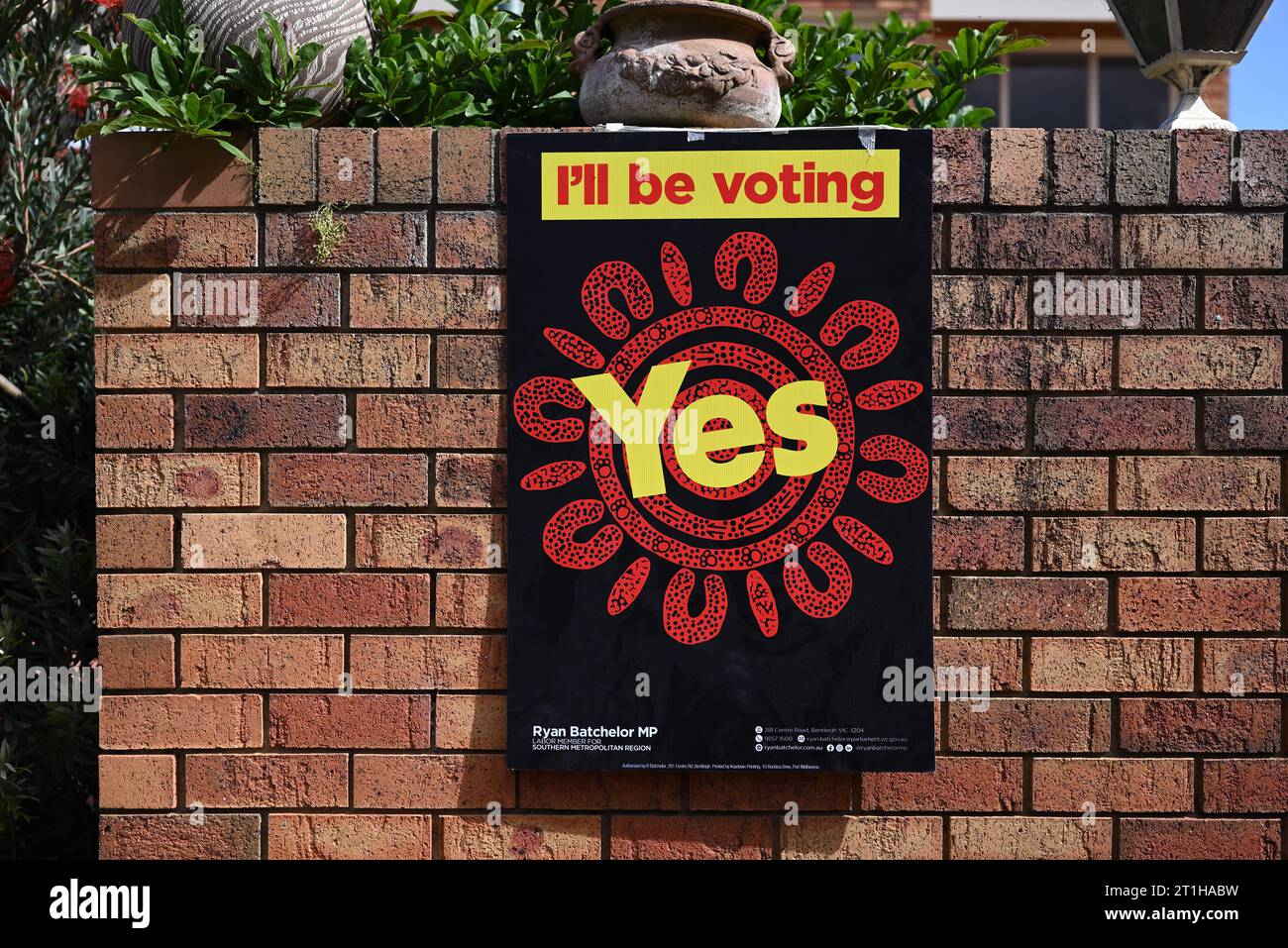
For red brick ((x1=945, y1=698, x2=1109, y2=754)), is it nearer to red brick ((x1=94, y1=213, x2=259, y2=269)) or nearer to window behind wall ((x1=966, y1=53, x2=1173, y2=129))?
red brick ((x1=94, y1=213, x2=259, y2=269))

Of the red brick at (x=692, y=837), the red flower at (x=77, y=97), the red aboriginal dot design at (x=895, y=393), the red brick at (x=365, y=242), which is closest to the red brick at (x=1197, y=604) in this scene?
the red aboriginal dot design at (x=895, y=393)

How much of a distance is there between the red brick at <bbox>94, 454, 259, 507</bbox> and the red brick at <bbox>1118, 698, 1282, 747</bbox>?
7.82ft

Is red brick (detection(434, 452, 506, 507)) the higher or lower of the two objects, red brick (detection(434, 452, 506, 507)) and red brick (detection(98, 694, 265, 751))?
the higher

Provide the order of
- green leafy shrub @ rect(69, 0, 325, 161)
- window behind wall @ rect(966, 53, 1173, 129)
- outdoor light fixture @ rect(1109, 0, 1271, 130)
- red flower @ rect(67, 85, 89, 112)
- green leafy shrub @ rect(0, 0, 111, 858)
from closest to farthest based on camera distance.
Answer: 1. green leafy shrub @ rect(69, 0, 325, 161)
2. outdoor light fixture @ rect(1109, 0, 1271, 130)
3. green leafy shrub @ rect(0, 0, 111, 858)
4. red flower @ rect(67, 85, 89, 112)
5. window behind wall @ rect(966, 53, 1173, 129)

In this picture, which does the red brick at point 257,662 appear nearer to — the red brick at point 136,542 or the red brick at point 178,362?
the red brick at point 136,542

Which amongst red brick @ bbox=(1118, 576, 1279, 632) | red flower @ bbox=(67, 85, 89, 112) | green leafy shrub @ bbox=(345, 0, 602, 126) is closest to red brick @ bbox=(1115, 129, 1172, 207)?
red brick @ bbox=(1118, 576, 1279, 632)

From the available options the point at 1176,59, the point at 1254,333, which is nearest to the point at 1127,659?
the point at 1254,333

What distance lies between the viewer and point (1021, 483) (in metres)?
3.03

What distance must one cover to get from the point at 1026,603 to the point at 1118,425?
53cm

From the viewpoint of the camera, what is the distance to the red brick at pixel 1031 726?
3.03 m

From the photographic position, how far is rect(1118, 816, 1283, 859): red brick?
3.03 m

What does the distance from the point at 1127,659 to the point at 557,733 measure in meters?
1.51

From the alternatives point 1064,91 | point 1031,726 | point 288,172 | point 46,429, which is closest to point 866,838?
point 1031,726
